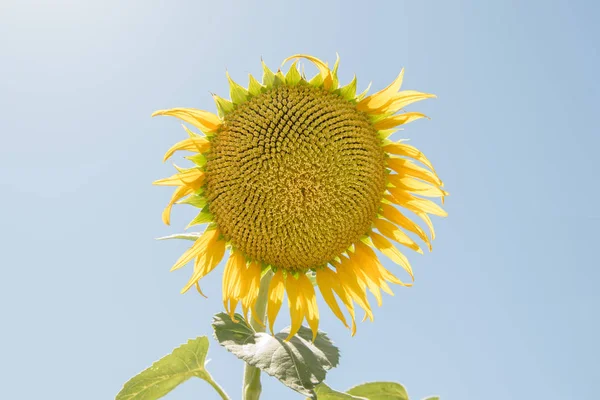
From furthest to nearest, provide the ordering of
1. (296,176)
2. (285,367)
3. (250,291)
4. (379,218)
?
(379,218), (250,291), (296,176), (285,367)

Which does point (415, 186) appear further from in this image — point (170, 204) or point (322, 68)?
point (170, 204)

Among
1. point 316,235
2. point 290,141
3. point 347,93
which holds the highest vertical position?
point 347,93

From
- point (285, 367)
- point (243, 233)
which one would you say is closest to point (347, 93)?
point (243, 233)

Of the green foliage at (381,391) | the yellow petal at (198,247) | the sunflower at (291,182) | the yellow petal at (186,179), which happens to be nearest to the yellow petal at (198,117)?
the sunflower at (291,182)

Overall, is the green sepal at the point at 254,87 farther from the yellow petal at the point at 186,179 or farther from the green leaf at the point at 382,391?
the green leaf at the point at 382,391

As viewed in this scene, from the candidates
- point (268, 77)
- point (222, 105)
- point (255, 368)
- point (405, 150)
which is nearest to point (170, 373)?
point (255, 368)

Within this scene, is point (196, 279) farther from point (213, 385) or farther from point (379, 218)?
point (379, 218)

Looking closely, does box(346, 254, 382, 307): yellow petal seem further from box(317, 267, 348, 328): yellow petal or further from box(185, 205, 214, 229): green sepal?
box(185, 205, 214, 229): green sepal
